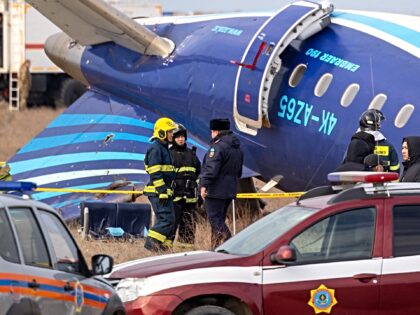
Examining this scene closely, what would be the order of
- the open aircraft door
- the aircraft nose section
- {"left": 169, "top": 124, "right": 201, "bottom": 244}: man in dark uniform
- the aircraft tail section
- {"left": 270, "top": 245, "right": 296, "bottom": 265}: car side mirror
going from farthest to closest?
the aircraft nose section
the aircraft tail section
the open aircraft door
{"left": 169, "top": 124, "right": 201, "bottom": 244}: man in dark uniform
{"left": 270, "top": 245, "right": 296, "bottom": 265}: car side mirror

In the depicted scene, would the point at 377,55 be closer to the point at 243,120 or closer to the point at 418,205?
the point at 243,120

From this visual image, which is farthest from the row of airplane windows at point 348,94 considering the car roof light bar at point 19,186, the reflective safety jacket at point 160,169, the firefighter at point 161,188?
the car roof light bar at point 19,186

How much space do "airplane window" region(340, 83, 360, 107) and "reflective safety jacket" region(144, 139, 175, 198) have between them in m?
2.51

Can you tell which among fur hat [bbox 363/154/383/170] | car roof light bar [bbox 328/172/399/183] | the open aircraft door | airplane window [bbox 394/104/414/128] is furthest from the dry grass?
car roof light bar [bbox 328/172/399/183]

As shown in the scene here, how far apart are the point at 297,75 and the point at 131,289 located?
25.6 ft

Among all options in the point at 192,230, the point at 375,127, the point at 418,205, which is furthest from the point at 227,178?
the point at 418,205

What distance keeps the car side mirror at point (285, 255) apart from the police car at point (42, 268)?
59.0 inches

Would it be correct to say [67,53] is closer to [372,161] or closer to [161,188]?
[161,188]

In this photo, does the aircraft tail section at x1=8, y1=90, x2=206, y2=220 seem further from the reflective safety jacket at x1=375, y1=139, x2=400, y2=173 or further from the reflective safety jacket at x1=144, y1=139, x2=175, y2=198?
the reflective safety jacket at x1=375, y1=139, x2=400, y2=173

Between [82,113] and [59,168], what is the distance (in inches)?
64.8

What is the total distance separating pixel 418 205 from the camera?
1037 cm

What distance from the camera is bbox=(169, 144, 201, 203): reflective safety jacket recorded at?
52.3 ft

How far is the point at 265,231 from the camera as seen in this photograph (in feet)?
35.2

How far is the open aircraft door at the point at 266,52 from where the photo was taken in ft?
56.6
